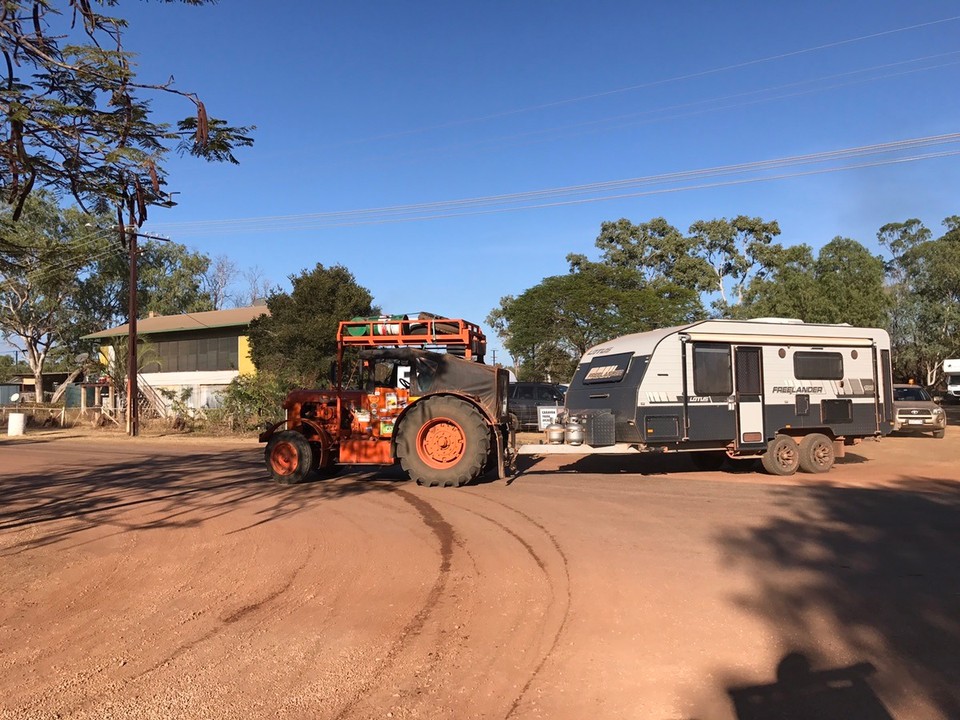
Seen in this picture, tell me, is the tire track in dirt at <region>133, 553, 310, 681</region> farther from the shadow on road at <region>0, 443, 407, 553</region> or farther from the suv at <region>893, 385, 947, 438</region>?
the suv at <region>893, 385, 947, 438</region>

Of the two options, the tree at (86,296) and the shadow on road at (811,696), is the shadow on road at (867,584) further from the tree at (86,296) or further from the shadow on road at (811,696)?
the tree at (86,296)

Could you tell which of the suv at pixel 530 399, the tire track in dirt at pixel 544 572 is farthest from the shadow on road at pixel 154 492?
the suv at pixel 530 399

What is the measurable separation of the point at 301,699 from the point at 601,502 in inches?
274

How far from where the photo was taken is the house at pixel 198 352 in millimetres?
37719

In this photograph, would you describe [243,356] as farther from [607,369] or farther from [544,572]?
[544,572]

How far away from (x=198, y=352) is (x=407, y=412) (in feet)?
102

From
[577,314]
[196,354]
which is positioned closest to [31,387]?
[196,354]

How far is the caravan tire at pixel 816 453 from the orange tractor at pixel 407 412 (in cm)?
566

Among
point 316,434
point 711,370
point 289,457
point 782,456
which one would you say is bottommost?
point 782,456

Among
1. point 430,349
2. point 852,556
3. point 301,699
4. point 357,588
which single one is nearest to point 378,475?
point 430,349

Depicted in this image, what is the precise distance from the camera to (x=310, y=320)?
27578 millimetres

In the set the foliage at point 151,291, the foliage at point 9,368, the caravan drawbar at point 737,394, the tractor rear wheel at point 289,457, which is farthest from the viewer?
the foliage at point 9,368

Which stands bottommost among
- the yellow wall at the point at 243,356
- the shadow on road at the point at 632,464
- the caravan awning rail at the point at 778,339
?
the shadow on road at the point at 632,464

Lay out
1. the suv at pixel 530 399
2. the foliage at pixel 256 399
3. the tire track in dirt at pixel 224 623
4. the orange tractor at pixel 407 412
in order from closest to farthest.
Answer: the tire track in dirt at pixel 224 623 < the orange tractor at pixel 407 412 < the suv at pixel 530 399 < the foliage at pixel 256 399
